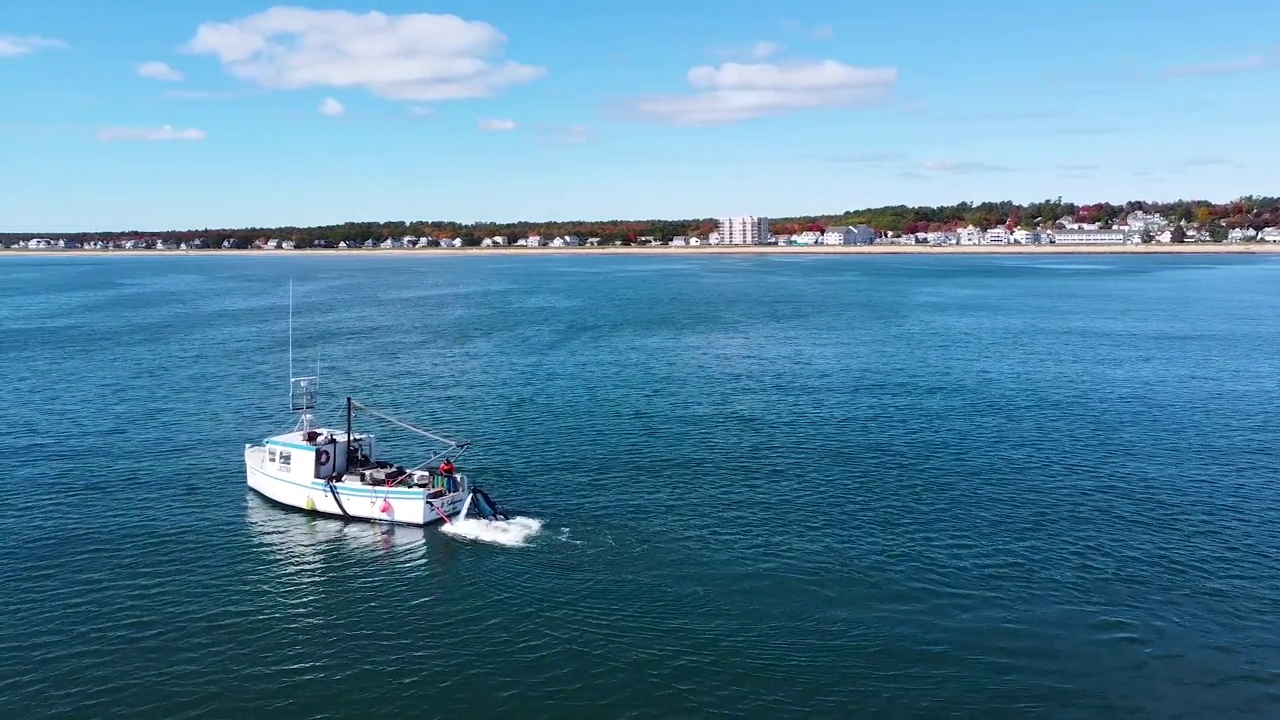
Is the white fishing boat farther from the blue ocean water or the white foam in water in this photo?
the blue ocean water

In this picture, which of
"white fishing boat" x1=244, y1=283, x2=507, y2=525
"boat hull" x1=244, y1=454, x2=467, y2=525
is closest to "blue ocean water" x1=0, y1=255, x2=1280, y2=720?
"boat hull" x1=244, y1=454, x2=467, y2=525

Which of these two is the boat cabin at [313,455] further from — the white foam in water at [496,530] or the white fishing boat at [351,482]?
the white foam in water at [496,530]

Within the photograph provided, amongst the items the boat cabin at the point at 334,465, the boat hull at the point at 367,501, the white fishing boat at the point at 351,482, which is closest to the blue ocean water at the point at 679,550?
the boat hull at the point at 367,501

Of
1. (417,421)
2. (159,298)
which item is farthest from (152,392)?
(159,298)

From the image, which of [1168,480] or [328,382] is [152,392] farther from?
[1168,480]

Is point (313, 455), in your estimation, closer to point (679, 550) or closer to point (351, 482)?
point (351, 482)

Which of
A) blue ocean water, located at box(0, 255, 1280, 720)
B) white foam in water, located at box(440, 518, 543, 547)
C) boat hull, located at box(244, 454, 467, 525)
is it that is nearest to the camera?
blue ocean water, located at box(0, 255, 1280, 720)

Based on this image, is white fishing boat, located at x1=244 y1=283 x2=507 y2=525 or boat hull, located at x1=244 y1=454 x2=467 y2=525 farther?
white fishing boat, located at x1=244 y1=283 x2=507 y2=525

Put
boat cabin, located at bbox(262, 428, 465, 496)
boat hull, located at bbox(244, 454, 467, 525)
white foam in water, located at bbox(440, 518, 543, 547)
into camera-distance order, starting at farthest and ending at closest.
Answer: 1. boat cabin, located at bbox(262, 428, 465, 496)
2. boat hull, located at bbox(244, 454, 467, 525)
3. white foam in water, located at bbox(440, 518, 543, 547)
